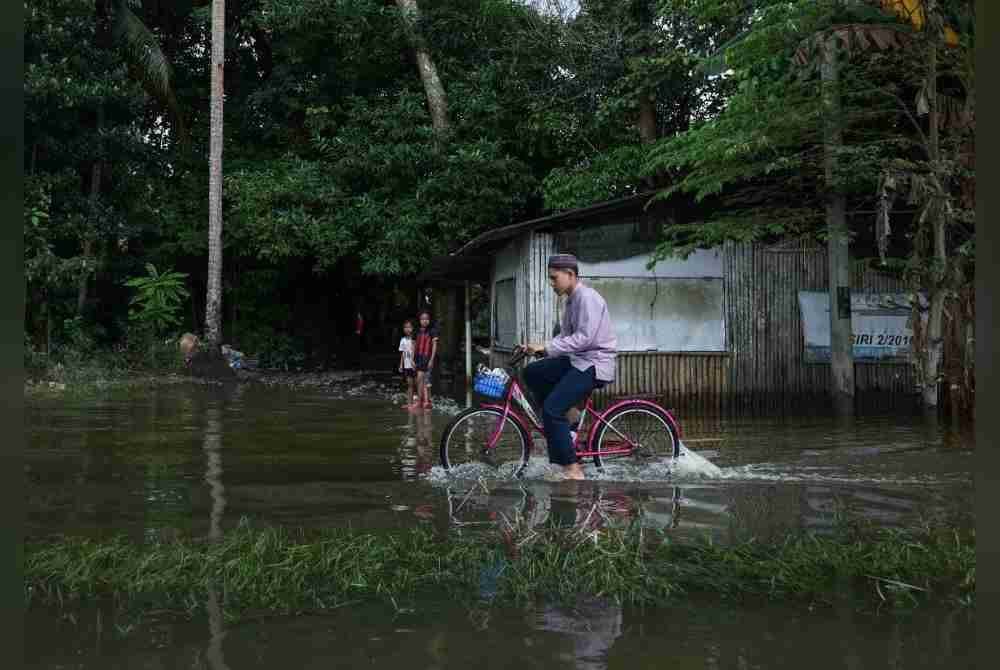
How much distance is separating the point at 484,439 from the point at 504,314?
41.5 feet

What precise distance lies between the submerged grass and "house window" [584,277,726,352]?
1213 centimetres

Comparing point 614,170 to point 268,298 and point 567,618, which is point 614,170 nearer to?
point 268,298

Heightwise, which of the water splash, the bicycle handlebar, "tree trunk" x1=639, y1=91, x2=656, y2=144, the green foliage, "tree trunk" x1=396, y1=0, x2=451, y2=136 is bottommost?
the water splash

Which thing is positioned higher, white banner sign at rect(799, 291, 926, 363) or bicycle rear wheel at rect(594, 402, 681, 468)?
white banner sign at rect(799, 291, 926, 363)

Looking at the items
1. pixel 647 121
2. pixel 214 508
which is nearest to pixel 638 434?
pixel 214 508

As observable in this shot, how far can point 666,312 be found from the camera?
1781 cm

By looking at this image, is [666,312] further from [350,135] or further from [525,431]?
[350,135]

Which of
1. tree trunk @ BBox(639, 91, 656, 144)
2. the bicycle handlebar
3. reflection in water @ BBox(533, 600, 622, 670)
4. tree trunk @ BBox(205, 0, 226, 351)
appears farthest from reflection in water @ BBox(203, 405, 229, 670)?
tree trunk @ BBox(639, 91, 656, 144)

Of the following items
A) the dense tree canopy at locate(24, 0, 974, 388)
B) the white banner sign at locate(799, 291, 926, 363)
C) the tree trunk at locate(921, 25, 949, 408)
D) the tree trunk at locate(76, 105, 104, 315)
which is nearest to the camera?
the tree trunk at locate(921, 25, 949, 408)

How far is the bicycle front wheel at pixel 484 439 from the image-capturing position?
843cm

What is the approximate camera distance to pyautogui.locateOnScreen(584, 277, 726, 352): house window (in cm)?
1770

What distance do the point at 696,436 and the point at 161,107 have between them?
22306 millimetres

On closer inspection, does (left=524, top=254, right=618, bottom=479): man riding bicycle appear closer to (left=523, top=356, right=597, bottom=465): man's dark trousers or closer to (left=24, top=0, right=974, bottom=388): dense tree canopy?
(left=523, top=356, right=597, bottom=465): man's dark trousers

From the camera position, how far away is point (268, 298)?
3284 centimetres
